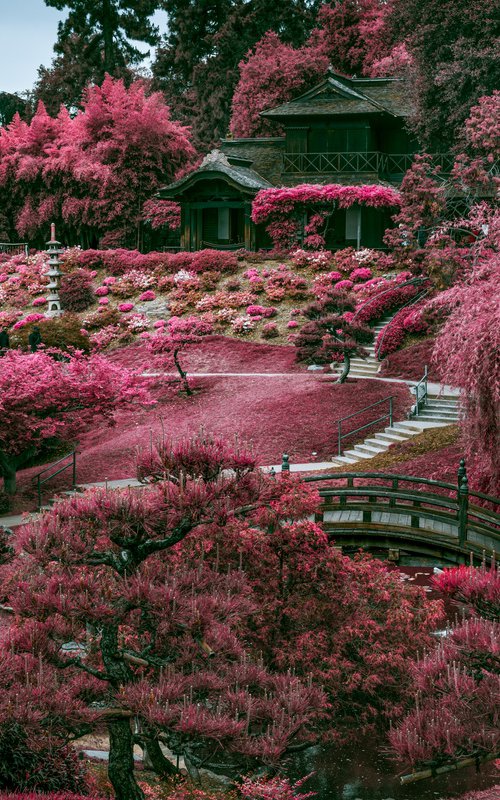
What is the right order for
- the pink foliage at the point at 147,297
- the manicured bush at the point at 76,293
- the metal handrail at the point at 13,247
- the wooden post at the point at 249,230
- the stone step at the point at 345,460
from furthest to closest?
the metal handrail at the point at 13,247 → the wooden post at the point at 249,230 → the manicured bush at the point at 76,293 → the pink foliage at the point at 147,297 → the stone step at the point at 345,460

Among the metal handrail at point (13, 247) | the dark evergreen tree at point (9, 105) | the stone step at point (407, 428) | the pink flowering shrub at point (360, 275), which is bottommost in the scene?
the stone step at point (407, 428)

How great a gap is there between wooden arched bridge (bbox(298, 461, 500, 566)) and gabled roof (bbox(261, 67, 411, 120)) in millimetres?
28487

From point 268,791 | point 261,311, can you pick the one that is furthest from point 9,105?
point 268,791

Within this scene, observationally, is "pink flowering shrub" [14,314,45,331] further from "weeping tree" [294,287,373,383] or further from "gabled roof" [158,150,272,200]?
"weeping tree" [294,287,373,383]

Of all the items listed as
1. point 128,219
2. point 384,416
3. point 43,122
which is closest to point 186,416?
point 384,416

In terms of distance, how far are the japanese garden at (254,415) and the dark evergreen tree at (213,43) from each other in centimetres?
18

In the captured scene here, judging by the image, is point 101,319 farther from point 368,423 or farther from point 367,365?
point 368,423

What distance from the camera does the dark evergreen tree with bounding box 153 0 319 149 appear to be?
58.1 m

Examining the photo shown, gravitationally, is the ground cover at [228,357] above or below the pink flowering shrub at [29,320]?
below

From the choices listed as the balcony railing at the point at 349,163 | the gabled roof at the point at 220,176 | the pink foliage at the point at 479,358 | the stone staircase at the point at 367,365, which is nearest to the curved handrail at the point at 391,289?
the stone staircase at the point at 367,365

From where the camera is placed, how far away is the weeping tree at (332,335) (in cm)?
2717

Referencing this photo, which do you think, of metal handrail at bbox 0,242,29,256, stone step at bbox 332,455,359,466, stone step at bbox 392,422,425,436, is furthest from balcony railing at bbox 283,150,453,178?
stone step at bbox 332,455,359,466

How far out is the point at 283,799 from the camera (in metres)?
9.08

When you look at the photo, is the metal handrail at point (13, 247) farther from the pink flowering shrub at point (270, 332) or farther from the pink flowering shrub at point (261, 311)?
the pink flowering shrub at point (270, 332)
